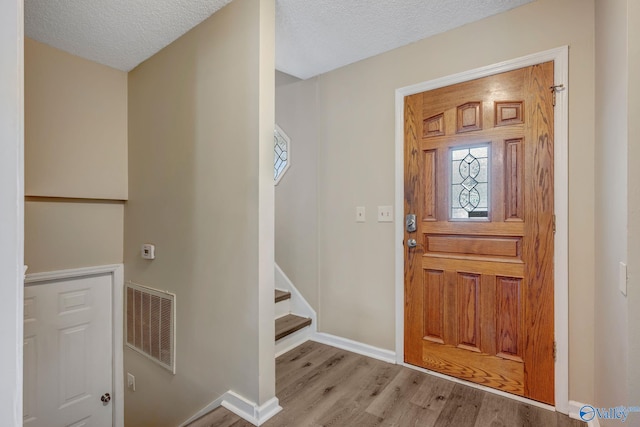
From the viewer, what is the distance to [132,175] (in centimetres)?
262

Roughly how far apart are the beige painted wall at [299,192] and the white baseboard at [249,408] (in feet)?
3.35

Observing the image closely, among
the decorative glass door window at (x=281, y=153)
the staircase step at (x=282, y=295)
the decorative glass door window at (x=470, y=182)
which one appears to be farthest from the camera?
the decorative glass door window at (x=281, y=153)

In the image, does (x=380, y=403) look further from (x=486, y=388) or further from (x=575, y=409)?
(x=575, y=409)

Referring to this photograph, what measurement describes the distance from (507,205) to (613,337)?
0.81m

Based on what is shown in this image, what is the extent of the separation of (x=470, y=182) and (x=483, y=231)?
33cm

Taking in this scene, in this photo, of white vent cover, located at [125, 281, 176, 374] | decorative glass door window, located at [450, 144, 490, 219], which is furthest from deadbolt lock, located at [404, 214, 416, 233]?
white vent cover, located at [125, 281, 176, 374]

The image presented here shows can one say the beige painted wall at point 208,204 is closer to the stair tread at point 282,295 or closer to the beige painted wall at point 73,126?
the beige painted wall at point 73,126

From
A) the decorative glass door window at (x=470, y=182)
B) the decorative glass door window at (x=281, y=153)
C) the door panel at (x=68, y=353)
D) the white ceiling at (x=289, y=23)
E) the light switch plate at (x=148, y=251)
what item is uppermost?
the white ceiling at (x=289, y=23)

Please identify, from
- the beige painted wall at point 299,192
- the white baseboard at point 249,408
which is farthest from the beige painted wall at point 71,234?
the white baseboard at point 249,408

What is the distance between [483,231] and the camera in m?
1.86

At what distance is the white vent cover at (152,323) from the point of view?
2.22 m

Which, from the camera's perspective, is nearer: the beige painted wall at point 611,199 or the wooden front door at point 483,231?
the beige painted wall at point 611,199
